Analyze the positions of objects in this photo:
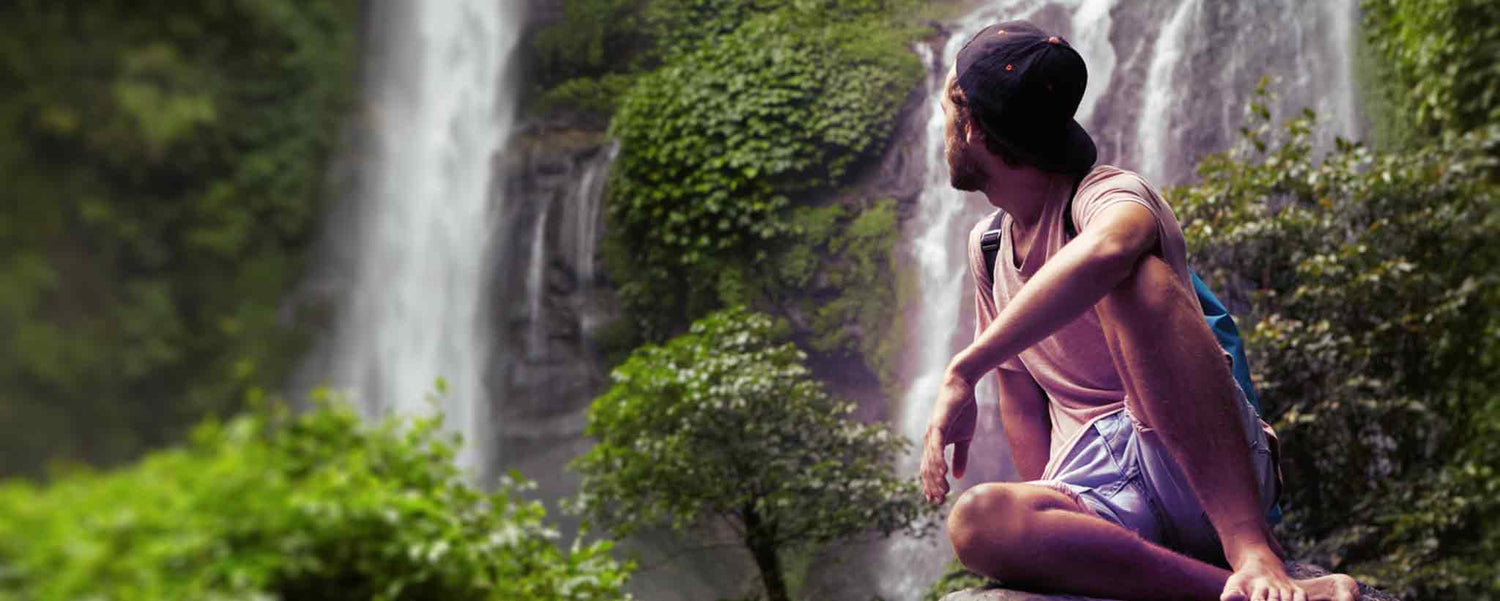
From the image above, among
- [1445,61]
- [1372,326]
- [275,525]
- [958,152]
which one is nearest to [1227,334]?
[958,152]

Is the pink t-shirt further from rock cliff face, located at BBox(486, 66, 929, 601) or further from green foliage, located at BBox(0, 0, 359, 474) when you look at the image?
rock cliff face, located at BBox(486, 66, 929, 601)

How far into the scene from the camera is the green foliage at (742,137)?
15.4 feet

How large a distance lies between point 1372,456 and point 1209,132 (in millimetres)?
1399

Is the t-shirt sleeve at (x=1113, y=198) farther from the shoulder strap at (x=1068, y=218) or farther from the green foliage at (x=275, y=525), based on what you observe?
the green foliage at (x=275, y=525)

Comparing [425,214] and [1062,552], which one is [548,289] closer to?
[425,214]

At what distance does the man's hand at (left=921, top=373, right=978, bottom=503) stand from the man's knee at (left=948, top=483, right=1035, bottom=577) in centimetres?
5

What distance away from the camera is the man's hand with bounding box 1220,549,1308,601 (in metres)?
1.60

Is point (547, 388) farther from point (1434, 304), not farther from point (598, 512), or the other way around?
point (1434, 304)

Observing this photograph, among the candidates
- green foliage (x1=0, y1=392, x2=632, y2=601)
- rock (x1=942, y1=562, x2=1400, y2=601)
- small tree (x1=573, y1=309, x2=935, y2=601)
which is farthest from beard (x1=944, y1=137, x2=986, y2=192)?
small tree (x1=573, y1=309, x2=935, y2=601)

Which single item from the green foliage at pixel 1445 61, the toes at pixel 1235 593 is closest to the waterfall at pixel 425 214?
the toes at pixel 1235 593

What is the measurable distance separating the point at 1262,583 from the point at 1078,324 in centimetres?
51

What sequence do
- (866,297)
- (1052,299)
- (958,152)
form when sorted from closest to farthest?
(1052,299)
(958,152)
(866,297)

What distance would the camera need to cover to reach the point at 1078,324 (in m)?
1.95

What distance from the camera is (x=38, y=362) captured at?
76.0 inches
